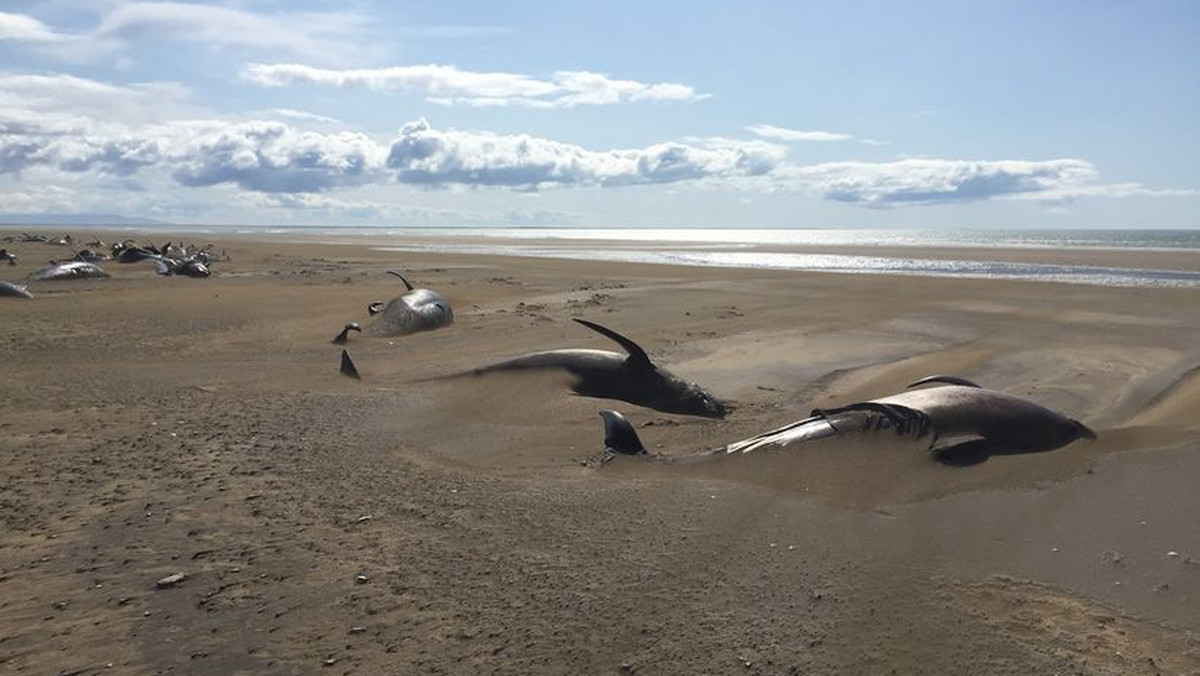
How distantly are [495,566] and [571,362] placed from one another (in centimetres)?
464

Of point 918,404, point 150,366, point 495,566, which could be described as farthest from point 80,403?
point 918,404

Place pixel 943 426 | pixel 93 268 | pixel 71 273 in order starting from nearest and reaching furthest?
pixel 943 426
pixel 71 273
pixel 93 268

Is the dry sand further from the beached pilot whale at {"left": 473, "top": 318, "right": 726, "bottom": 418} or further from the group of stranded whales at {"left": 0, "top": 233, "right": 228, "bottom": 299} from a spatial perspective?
the group of stranded whales at {"left": 0, "top": 233, "right": 228, "bottom": 299}

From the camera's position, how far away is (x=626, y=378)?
27.8 ft

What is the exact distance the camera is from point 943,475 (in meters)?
5.61

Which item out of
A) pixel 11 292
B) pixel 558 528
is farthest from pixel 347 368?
pixel 11 292

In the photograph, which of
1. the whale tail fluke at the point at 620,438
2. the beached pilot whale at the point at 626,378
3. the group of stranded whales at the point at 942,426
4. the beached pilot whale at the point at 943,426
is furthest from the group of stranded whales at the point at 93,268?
the beached pilot whale at the point at 943,426

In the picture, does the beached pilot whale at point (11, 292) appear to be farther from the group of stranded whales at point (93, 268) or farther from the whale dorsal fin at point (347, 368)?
the whale dorsal fin at point (347, 368)

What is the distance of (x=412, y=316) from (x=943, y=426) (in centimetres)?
872

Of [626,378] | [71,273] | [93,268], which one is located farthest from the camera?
[93,268]

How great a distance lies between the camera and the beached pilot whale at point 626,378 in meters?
8.02

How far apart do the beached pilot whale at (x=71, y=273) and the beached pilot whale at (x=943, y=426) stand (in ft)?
65.4

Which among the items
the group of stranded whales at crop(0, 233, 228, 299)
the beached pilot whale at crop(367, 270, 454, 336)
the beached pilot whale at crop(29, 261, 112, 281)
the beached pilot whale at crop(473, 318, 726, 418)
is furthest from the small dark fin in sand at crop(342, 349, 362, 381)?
the beached pilot whale at crop(29, 261, 112, 281)

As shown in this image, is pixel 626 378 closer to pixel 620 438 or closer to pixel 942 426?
pixel 620 438
